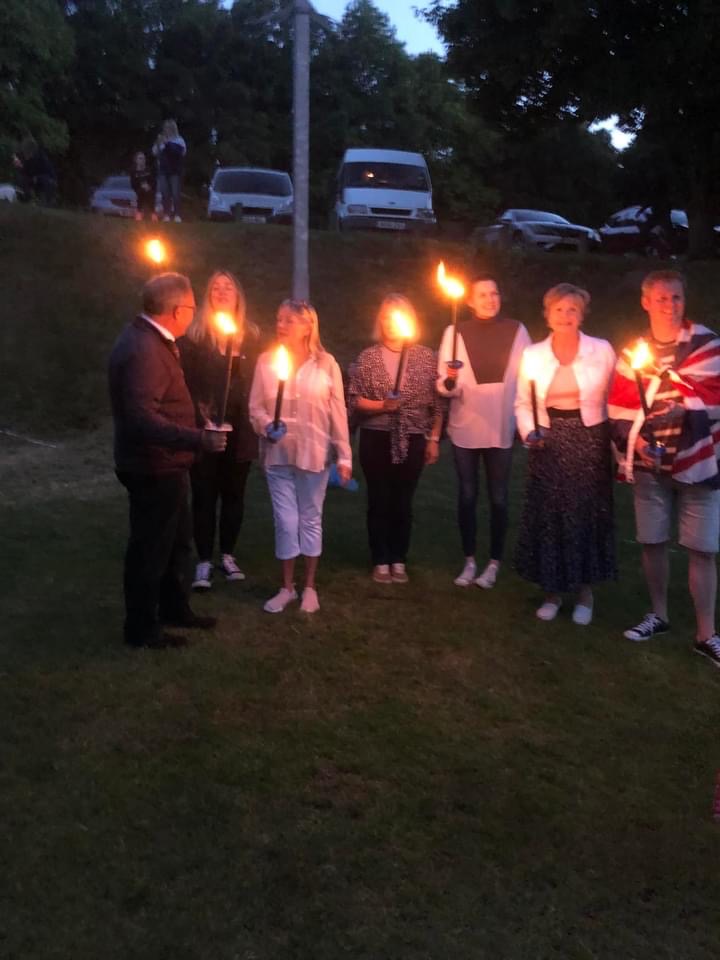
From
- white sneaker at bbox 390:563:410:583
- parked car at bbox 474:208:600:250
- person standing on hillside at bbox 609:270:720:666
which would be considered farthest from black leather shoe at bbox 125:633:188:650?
parked car at bbox 474:208:600:250

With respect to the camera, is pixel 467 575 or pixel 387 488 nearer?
pixel 387 488

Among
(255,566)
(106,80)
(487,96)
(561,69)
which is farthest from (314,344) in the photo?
(106,80)

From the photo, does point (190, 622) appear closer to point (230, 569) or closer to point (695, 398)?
point (230, 569)

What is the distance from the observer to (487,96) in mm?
18641

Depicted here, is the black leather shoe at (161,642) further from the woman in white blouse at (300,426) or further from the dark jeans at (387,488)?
the dark jeans at (387,488)

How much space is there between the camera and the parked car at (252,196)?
21750mm

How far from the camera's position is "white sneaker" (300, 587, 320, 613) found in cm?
619

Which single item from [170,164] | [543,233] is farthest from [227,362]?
[543,233]

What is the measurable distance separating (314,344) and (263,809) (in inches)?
118

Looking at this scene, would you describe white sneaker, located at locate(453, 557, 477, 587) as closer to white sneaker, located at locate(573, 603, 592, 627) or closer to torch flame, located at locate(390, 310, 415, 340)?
white sneaker, located at locate(573, 603, 592, 627)

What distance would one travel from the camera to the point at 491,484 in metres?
6.64

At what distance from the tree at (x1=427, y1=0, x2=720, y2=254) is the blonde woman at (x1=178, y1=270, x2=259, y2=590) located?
423 inches

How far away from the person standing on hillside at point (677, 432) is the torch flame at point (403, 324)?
1.32 m

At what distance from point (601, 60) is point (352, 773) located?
47.5 feet
